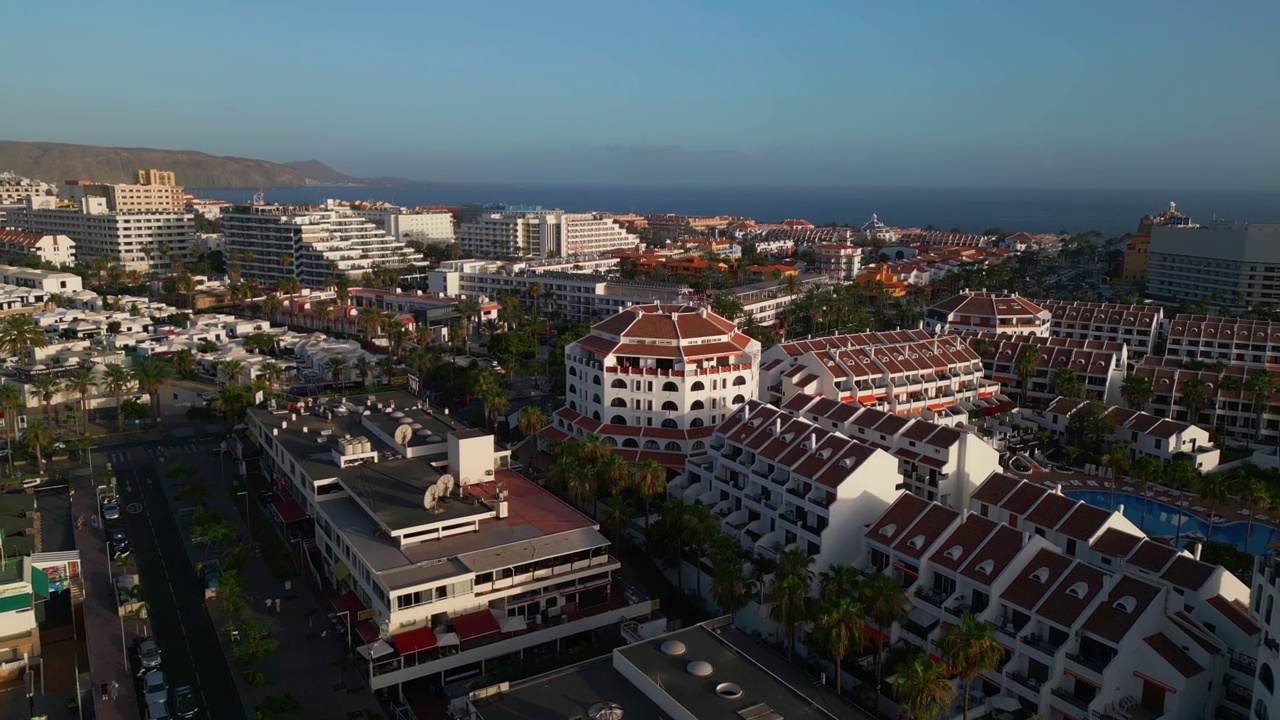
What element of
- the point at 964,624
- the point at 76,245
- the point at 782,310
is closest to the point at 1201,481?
the point at 964,624

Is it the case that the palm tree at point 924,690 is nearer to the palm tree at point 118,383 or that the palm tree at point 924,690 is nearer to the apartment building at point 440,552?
the apartment building at point 440,552

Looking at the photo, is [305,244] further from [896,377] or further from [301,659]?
[301,659]

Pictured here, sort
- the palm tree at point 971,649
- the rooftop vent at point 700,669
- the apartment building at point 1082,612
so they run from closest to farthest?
the palm tree at point 971,649, the rooftop vent at point 700,669, the apartment building at point 1082,612

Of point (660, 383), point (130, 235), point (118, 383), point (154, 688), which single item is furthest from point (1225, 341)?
point (130, 235)

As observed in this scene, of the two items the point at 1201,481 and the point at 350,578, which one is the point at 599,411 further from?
→ the point at 1201,481

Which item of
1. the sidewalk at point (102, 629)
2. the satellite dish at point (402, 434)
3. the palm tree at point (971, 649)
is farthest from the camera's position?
the satellite dish at point (402, 434)

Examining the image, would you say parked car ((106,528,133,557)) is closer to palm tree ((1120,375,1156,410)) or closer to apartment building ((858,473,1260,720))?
apartment building ((858,473,1260,720))

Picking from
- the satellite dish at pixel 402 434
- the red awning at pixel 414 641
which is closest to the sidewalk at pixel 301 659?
the red awning at pixel 414 641
